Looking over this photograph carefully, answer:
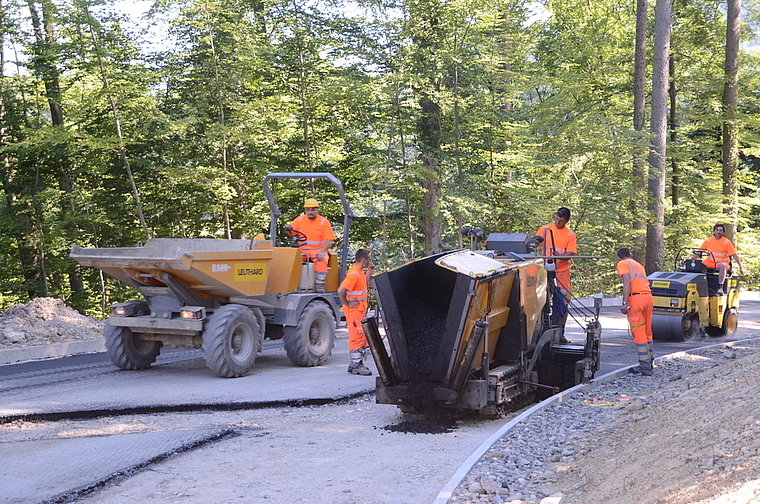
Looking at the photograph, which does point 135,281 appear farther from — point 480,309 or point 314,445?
point 480,309

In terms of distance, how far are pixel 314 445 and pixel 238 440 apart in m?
0.70

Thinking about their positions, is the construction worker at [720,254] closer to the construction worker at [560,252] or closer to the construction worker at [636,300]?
the construction worker at [636,300]

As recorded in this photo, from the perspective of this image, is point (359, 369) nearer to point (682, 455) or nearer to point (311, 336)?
point (311, 336)

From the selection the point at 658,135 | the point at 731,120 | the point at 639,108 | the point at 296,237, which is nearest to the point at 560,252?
the point at 296,237

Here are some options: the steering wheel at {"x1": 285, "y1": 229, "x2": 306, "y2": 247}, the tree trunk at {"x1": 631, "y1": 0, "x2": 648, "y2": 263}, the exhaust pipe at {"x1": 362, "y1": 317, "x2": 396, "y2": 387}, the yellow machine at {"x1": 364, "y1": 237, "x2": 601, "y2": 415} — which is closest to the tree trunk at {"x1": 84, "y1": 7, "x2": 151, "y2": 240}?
the steering wheel at {"x1": 285, "y1": 229, "x2": 306, "y2": 247}

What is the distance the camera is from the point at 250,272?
10.5m

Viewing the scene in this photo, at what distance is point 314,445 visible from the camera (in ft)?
22.3

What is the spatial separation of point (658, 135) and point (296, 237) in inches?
541

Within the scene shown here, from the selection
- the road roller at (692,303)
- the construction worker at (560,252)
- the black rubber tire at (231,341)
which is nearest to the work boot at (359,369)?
the black rubber tire at (231,341)

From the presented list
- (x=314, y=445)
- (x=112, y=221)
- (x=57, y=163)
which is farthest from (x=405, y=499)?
(x=57, y=163)

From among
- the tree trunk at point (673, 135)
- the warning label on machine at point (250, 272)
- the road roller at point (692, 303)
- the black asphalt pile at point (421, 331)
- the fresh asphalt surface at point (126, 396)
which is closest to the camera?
the fresh asphalt surface at point (126, 396)

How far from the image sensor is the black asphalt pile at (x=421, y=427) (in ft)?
24.1

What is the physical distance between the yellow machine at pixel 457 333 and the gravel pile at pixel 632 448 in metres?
0.58

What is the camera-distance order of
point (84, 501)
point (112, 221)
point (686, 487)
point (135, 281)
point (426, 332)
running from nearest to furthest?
point (686, 487)
point (84, 501)
point (426, 332)
point (135, 281)
point (112, 221)
